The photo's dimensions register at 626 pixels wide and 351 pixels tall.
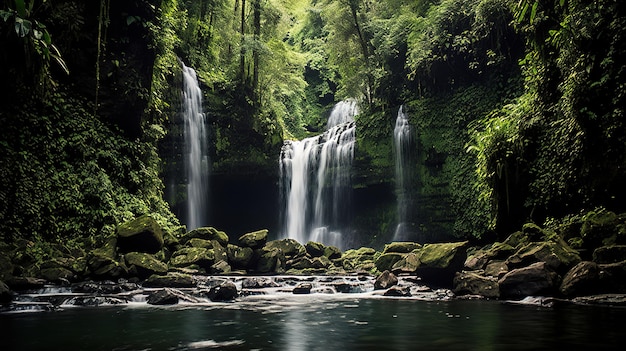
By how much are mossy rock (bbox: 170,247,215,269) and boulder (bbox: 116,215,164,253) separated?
1.07 meters

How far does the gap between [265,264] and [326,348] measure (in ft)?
37.9

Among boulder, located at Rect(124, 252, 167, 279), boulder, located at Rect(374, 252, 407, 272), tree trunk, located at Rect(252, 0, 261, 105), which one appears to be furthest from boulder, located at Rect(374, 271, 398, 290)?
tree trunk, located at Rect(252, 0, 261, 105)

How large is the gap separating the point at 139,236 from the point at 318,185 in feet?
42.2

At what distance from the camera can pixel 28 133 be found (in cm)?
1315

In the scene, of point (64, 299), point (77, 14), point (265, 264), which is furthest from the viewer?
point (265, 264)

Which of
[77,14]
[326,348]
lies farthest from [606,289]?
[77,14]

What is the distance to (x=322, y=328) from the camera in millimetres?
5930

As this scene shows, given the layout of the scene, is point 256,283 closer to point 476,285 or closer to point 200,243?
point 200,243

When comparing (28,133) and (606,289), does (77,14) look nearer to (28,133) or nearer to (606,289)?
(28,133)

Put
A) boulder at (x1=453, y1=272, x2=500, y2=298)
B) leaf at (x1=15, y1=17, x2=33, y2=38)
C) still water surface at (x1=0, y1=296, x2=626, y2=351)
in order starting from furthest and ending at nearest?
boulder at (x1=453, y1=272, x2=500, y2=298), still water surface at (x1=0, y1=296, x2=626, y2=351), leaf at (x1=15, y1=17, x2=33, y2=38)

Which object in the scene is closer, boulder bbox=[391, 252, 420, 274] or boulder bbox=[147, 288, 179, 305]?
boulder bbox=[147, 288, 179, 305]

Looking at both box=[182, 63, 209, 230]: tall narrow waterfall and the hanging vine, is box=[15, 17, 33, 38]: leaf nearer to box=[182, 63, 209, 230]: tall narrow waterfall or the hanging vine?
the hanging vine

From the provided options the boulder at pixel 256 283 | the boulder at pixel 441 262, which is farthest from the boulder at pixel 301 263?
the boulder at pixel 441 262

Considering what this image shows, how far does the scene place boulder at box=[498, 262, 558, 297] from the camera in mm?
7844
